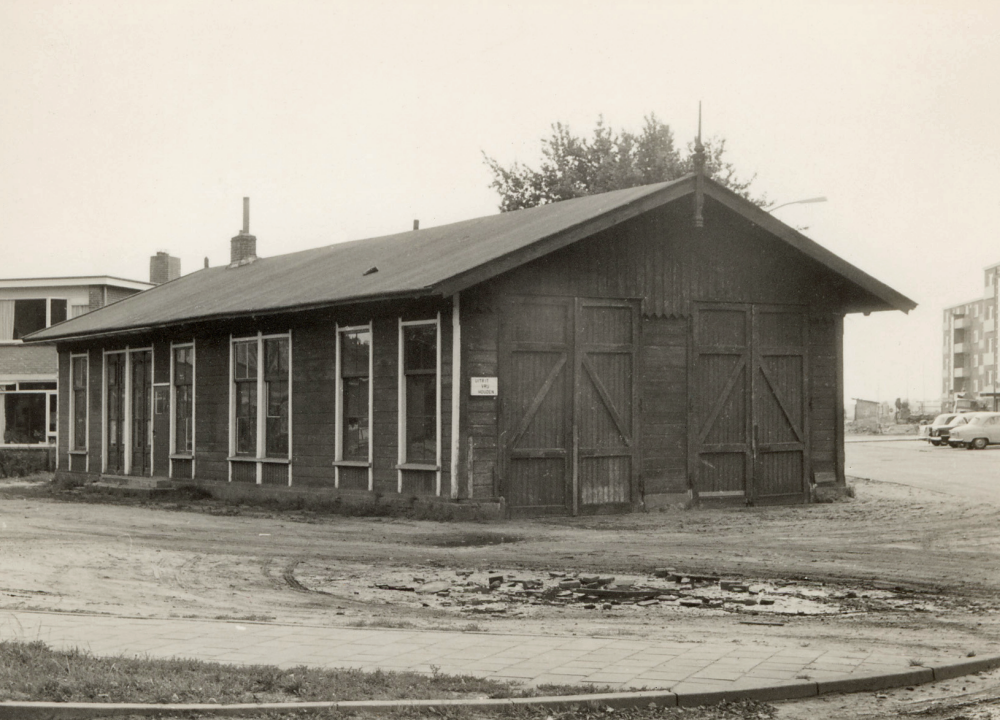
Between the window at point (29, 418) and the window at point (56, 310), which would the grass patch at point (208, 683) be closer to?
the window at point (29, 418)

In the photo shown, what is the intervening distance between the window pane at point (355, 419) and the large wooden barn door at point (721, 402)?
5.54 meters

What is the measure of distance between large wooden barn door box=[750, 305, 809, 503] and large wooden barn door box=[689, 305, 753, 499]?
243mm

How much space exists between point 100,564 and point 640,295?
9926 mm

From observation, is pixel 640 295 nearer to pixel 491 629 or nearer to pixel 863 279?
pixel 863 279

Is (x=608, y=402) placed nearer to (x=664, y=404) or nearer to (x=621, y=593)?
(x=664, y=404)

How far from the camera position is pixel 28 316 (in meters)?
41.7

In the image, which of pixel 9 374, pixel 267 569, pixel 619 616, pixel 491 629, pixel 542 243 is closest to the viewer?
pixel 491 629

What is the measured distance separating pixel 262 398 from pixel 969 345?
4481 inches

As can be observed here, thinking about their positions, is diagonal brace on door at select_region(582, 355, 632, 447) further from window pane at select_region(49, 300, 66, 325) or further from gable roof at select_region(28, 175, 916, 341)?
window pane at select_region(49, 300, 66, 325)

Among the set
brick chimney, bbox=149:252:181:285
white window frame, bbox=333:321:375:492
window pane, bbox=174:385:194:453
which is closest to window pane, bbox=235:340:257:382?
window pane, bbox=174:385:194:453

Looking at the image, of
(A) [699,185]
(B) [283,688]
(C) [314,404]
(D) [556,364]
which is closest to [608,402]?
(D) [556,364]

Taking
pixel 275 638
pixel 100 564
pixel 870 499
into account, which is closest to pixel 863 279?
pixel 870 499

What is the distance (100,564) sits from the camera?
45.0ft

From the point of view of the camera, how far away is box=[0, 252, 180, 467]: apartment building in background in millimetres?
41031
